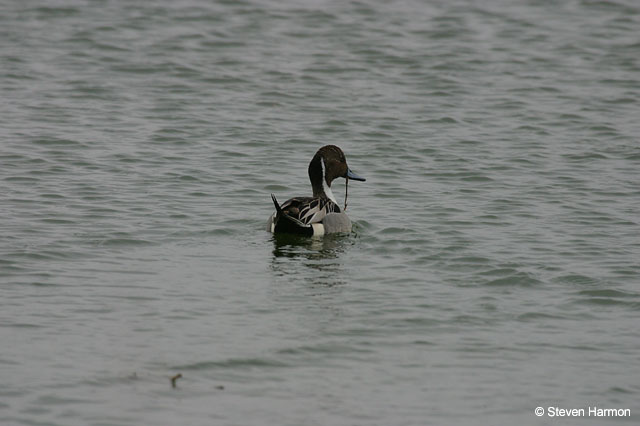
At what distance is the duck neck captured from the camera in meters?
11.8

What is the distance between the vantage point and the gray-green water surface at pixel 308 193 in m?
6.71

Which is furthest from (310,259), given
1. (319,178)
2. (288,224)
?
(319,178)

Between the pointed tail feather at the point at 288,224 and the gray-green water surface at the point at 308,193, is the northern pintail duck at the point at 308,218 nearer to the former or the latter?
the pointed tail feather at the point at 288,224

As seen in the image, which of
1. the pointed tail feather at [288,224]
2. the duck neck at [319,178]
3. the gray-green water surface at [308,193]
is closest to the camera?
the gray-green water surface at [308,193]

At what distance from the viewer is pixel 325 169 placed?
11.8 metres

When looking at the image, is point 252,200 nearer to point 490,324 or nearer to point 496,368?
point 490,324

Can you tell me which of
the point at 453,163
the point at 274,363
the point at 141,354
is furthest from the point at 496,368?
the point at 453,163

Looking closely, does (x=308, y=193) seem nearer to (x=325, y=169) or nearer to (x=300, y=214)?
(x=325, y=169)

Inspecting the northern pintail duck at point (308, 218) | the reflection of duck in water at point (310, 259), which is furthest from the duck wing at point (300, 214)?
the reflection of duck in water at point (310, 259)

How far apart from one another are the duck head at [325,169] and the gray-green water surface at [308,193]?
41cm

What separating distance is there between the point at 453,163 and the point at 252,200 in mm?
3002

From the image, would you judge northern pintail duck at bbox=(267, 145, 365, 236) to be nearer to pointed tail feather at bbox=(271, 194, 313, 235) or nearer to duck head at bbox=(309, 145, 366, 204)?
pointed tail feather at bbox=(271, 194, 313, 235)

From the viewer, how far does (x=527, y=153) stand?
47.4 feet

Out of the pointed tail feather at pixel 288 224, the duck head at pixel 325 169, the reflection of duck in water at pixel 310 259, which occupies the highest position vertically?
the duck head at pixel 325 169
